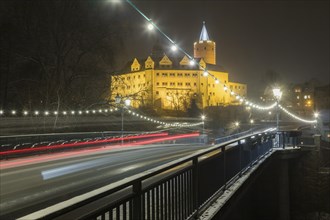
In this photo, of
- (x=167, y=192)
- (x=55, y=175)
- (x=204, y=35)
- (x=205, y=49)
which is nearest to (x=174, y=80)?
(x=205, y=49)

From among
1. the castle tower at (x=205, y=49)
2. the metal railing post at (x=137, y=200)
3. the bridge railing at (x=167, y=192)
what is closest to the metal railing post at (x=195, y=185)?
the bridge railing at (x=167, y=192)

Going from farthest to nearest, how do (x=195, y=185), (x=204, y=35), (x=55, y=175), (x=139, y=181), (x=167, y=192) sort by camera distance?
(x=204, y=35)
(x=55, y=175)
(x=195, y=185)
(x=167, y=192)
(x=139, y=181)

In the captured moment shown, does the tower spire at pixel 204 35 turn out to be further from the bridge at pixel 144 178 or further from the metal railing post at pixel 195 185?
the metal railing post at pixel 195 185

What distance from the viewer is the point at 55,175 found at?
1434 centimetres

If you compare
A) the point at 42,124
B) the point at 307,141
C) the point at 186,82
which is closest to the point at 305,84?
the point at 186,82

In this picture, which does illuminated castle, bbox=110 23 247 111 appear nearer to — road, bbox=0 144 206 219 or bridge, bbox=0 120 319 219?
road, bbox=0 144 206 219

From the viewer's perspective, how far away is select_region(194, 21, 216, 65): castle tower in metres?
140

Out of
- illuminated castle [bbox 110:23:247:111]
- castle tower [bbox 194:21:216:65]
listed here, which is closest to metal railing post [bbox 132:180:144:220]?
illuminated castle [bbox 110:23:247:111]

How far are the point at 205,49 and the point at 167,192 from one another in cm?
13659

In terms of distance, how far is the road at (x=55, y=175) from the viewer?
32.1ft

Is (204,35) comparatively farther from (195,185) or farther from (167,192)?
(167,192)

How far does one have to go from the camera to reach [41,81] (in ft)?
115

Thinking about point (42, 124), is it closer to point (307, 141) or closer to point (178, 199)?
point (307, 141)

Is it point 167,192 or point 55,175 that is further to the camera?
point 55,175
